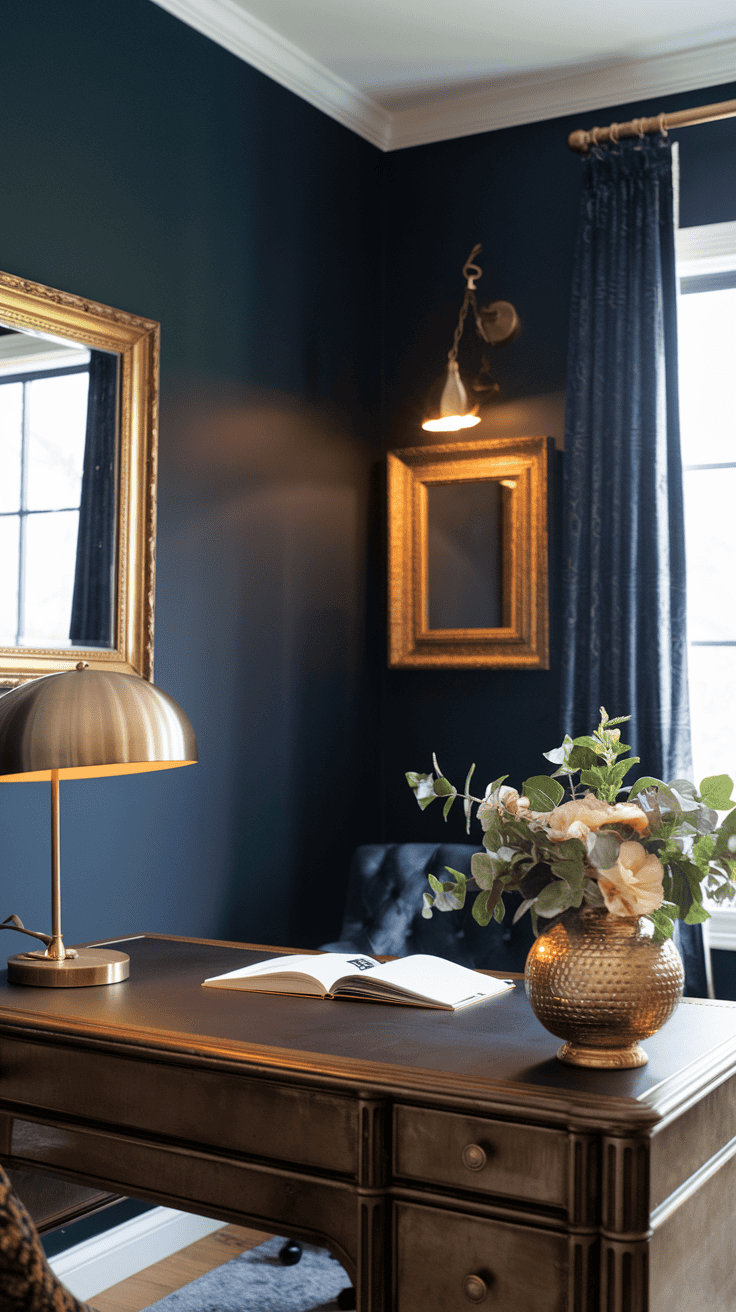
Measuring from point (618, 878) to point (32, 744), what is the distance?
3.15 feet

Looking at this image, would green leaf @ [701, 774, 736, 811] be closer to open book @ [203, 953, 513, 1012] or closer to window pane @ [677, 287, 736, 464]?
open book @ [203, 953, 513, 1012]

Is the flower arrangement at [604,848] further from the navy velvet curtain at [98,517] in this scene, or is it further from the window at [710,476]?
the window at [710,476]

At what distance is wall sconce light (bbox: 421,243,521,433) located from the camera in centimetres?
351

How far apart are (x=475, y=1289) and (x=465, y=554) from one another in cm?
253

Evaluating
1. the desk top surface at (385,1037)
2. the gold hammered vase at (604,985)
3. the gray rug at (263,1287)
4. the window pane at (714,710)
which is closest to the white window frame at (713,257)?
the window pane at (714,710)

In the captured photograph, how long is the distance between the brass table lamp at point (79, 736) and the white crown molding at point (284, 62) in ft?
6.46

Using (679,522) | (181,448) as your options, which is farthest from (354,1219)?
(679,522)

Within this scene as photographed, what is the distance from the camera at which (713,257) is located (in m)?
3.44

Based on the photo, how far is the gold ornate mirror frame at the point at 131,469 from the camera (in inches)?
110

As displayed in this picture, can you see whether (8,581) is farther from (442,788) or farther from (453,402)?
(453,402)

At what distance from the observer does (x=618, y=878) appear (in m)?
1.46

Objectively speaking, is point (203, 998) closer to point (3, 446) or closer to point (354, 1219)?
point (354, 1219)

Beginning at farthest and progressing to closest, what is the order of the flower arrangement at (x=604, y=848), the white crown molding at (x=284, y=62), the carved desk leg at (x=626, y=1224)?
the white crown molding at (x=284, y=62) → the flower arrangement at (x=604, y=848) → the carved desk leg at (x=626, y=1224)

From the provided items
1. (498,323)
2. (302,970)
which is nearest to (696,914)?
(302,970)
